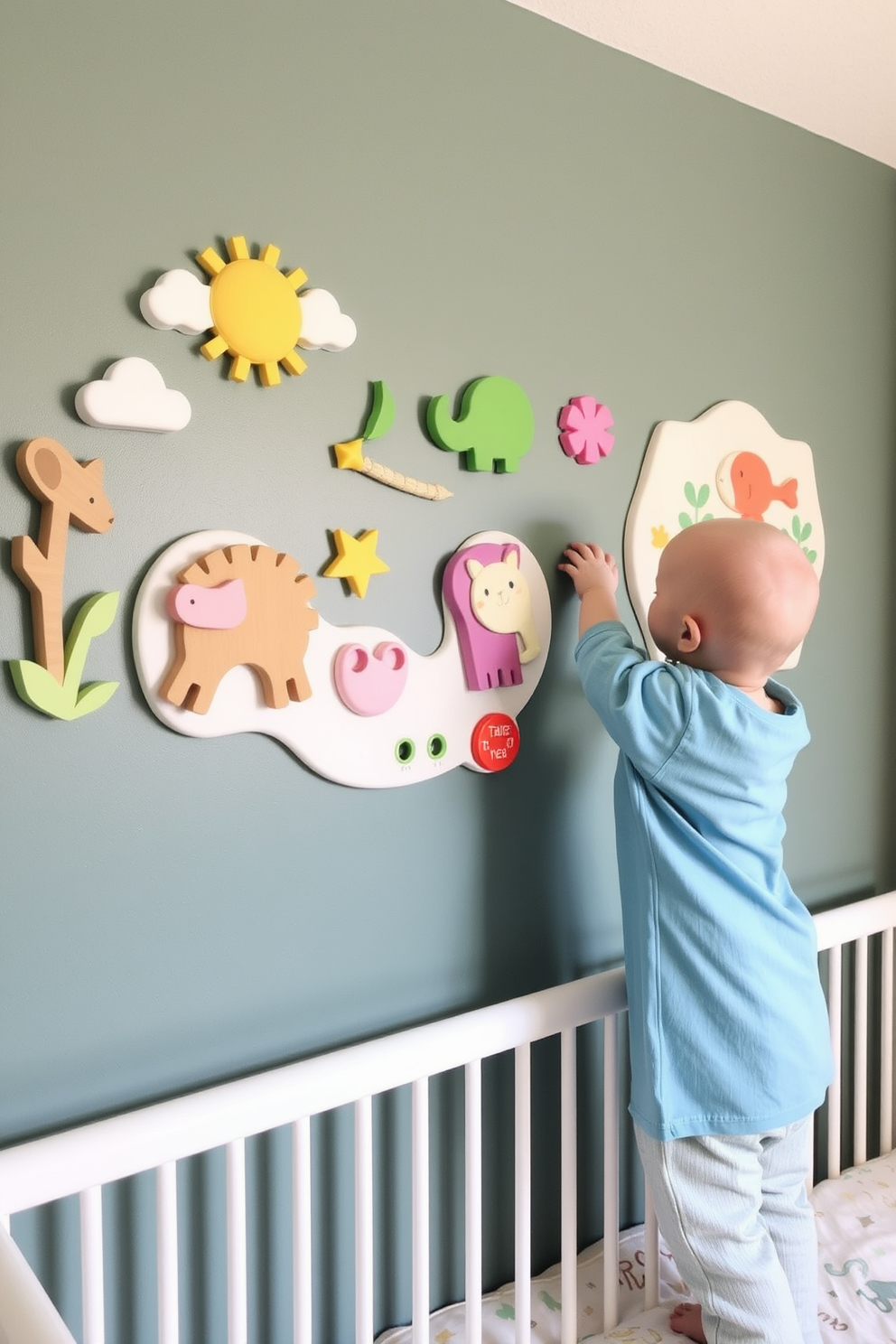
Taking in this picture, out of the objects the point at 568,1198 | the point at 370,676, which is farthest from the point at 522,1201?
the point at 370,676

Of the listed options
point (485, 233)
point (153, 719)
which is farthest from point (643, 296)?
point (153, 719)

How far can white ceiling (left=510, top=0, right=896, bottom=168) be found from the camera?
1407mm

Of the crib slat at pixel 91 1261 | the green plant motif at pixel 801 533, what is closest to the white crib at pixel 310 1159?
the crib slat at pixel 91 1261

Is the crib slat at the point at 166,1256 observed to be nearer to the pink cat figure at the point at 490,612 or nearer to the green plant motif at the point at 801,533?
the pink cat figure at the point at 490,612

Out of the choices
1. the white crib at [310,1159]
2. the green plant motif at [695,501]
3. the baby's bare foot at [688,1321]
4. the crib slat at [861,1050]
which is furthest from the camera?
the crib slat at [861,1050]

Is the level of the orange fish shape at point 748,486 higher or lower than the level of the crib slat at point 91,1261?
higher

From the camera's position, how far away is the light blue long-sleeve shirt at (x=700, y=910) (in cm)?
122

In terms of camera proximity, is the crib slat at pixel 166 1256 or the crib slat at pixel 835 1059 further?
the crib slat at pixel 835 1059

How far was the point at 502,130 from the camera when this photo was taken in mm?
1394

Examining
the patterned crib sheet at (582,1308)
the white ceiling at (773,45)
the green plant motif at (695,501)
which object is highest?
the white ceiling at (773,45)

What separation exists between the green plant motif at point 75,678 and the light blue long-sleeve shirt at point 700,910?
0.57 metres

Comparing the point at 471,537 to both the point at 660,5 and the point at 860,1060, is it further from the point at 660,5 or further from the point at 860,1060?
the point at 860,1060

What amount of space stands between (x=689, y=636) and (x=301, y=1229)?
0.79 metres

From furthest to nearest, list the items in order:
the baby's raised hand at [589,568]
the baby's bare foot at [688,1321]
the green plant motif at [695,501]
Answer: the green plant motif at [695,501] < the baby's raised hand at [589,568] < the baby's bare foot at [688,1321]
